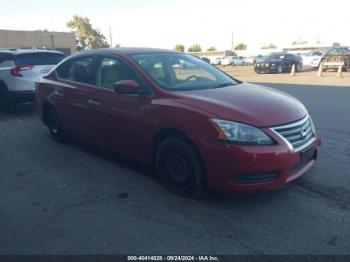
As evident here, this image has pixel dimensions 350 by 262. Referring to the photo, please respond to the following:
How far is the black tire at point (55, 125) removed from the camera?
570cm

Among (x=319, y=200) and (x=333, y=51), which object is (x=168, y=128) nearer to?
(x=319, y=200)

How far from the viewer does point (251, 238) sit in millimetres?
2957

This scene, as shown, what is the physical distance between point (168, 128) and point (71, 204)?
1.37m

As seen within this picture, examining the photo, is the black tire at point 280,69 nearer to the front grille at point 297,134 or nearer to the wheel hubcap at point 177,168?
the front grille at point 297,134

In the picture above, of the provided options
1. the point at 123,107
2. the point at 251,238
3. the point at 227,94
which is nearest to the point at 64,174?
the point at 123,107

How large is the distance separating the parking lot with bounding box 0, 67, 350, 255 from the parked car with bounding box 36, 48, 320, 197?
0.31 metres

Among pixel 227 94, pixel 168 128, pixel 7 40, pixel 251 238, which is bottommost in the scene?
pixel 251 238

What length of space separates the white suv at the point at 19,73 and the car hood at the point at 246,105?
573cm

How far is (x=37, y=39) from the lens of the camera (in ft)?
178

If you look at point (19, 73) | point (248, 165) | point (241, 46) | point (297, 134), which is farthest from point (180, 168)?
point (241, 46)

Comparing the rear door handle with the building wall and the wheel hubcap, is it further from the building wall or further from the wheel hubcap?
the building wall

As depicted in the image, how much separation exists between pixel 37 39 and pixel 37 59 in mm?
51259

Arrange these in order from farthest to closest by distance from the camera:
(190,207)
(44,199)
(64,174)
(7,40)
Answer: (7,40), (64,174), (44,199), (190,207)

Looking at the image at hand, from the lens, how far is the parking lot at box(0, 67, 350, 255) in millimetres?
2895
